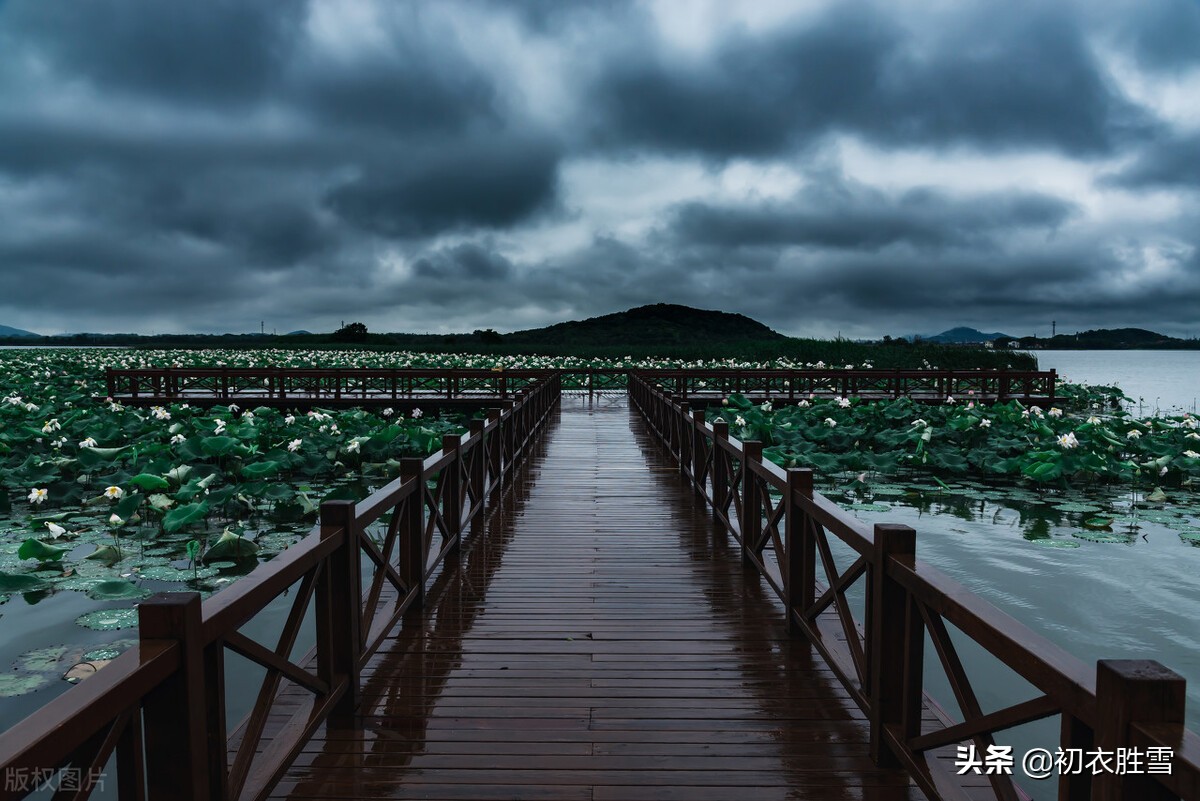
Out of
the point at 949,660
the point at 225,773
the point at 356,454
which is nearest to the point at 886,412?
the point at 356,454

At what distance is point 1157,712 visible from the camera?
4.23ft

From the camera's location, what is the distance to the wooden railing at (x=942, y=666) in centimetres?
129

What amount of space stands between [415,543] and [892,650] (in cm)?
247

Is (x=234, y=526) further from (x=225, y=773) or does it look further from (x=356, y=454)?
(x=225, y=773)

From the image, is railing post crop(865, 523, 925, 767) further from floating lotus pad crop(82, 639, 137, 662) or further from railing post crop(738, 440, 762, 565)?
floating lotus pad crop(82, 639, 137, 662)

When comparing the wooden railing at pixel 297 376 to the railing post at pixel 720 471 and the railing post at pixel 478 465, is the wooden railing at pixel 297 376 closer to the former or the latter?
the railing post at pixel 478 465

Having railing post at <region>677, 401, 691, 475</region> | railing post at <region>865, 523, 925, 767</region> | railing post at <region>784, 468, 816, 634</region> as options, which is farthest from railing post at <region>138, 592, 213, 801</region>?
railing post at <region>677, 401, 691, 475</region>

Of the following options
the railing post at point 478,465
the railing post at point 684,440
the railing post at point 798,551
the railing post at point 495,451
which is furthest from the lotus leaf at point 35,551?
the railing post at point 684,440

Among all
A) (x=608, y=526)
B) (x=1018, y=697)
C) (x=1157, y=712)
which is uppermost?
(x=1157, y=712)

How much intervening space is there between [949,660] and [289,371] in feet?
55.5

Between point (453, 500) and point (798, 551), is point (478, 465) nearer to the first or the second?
point (453, 500)

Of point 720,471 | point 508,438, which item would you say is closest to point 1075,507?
point 720,471

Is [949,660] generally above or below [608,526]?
above

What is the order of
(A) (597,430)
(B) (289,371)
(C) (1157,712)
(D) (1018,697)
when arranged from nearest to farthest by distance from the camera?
1. (C) (1157,712)
2. (D) (1018,697)
3. (A) (597,430)
4. (B) (289,371)
